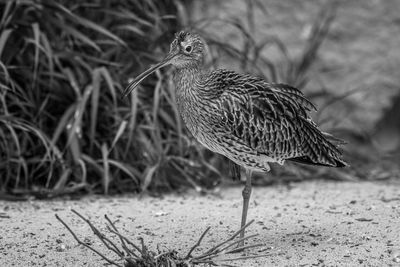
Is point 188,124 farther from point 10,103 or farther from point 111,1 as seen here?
point 111,1

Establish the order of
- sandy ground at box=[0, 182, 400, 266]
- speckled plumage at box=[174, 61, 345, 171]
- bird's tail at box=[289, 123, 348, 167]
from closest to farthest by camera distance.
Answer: sandy ground at box=[0, 182, 400, 266]
speckled plumage at box=[174, 61, 345, 171]
bird's tail at box=[289, 123, 348, 167]

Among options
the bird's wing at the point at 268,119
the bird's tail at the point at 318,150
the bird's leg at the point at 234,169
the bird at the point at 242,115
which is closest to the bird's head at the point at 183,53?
the bird at the point at 242,115

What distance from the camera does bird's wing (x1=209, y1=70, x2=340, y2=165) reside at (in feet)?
17.4

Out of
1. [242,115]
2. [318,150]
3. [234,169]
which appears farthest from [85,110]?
[318,150]

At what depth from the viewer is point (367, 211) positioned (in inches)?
232

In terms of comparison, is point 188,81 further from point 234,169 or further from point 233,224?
point 233,224

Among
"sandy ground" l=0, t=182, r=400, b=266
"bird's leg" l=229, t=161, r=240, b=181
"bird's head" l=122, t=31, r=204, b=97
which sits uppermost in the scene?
"bird's head" l=122, t=31, r=204, b=97

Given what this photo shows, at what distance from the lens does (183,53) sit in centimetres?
537

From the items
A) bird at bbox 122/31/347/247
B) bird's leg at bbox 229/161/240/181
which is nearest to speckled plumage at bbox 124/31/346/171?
bird at bbox 122/31/347/247

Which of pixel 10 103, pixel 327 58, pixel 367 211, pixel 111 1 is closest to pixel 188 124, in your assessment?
pixel 367 211

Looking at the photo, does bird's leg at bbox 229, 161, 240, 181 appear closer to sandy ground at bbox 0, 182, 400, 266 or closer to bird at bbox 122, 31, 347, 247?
bird at bbox 122, 31, 347, 247

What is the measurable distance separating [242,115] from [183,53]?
65 cm

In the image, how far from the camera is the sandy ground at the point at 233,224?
16.0 feet

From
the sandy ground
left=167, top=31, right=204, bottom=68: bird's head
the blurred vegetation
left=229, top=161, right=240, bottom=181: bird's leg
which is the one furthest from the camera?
the blurred vegetation
